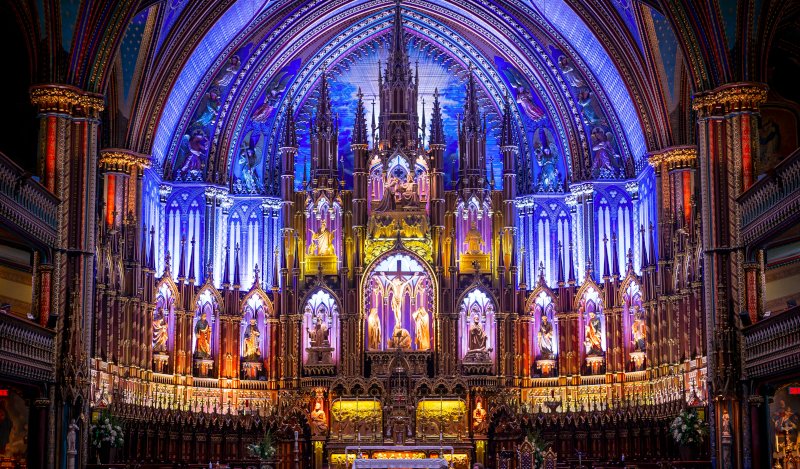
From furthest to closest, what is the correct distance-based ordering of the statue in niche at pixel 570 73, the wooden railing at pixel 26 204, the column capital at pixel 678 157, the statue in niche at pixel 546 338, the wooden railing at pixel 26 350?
the statue in niche at pixel 570 73 < the statue in niche at pixel 546 338 < the column capital at pixel 678 157 < the wooden railing at pixel 26 204 < the wooden railing at pixel 26 350

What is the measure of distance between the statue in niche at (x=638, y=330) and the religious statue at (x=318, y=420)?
34.3 ft

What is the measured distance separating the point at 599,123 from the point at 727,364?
14141mm

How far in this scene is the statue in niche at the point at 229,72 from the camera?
42.7m

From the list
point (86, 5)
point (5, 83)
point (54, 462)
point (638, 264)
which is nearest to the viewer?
point (54, 462)

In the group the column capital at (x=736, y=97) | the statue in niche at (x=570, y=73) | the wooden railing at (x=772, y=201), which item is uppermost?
the statue in niche at (x=570, y=73)

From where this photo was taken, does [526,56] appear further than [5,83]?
Yes

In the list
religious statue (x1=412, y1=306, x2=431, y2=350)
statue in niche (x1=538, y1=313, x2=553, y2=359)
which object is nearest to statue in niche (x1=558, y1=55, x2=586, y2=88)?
statue in niche (x1=538, y1=313, x2=553, y2=359)

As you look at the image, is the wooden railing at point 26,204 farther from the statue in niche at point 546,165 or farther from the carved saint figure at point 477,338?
the statue in niche at point 546,165

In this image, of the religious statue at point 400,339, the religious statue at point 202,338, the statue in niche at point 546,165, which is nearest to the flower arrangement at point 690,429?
the religious statue at point 400,339

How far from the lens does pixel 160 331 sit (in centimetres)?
3906

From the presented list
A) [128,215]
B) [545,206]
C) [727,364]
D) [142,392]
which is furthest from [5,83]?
[727,364]

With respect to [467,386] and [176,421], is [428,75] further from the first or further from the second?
[176,421]

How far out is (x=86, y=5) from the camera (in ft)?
104

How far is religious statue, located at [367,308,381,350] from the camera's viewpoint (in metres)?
41.3
